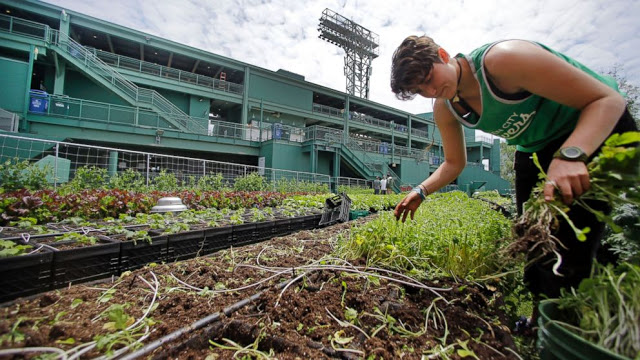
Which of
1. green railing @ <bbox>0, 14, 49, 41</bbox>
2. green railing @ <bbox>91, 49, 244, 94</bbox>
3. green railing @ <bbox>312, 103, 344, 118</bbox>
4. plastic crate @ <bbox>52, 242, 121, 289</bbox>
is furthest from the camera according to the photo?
green railing @ <bbox>312, 103, 344, 118</bbox>

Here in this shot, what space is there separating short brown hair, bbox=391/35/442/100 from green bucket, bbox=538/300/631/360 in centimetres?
114

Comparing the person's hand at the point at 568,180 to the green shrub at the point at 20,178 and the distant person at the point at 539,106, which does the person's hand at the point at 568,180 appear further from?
the green shrub at the point at 20,178

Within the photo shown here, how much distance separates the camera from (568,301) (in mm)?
793

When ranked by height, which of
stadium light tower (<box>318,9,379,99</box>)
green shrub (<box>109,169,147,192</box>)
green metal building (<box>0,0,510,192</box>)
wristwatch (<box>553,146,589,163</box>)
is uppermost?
stadium light tower (<box>318,9,379,99</box>)

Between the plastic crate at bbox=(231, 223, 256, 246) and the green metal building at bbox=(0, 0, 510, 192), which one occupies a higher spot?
the green metal building at bbox=(0, 0, 510, 192)

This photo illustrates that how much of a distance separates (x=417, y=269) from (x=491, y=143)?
42.4 m

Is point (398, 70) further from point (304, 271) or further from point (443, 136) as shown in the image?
point (304, 271)

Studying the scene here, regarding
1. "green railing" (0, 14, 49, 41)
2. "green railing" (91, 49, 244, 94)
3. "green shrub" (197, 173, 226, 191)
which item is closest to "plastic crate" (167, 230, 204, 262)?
"green shrub" (197, 173, 226, 191)

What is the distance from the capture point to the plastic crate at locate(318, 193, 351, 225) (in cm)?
462

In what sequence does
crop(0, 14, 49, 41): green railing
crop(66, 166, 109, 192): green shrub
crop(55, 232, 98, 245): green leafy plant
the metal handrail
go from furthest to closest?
the metal handrail
crop(0, 14, 49, 41): green railing
crop(66, 166, 109, 192): green shrub
crop(55, 232, 98, 245): green leafy plant

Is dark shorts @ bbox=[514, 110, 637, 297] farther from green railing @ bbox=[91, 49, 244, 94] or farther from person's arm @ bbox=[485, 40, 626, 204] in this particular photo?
green railing @ bbox=[91, 49, 244, 94]

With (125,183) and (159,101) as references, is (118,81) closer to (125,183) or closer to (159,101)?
(159,101)

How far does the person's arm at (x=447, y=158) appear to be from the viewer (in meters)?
1.80

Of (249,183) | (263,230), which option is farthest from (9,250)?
(249,183)
